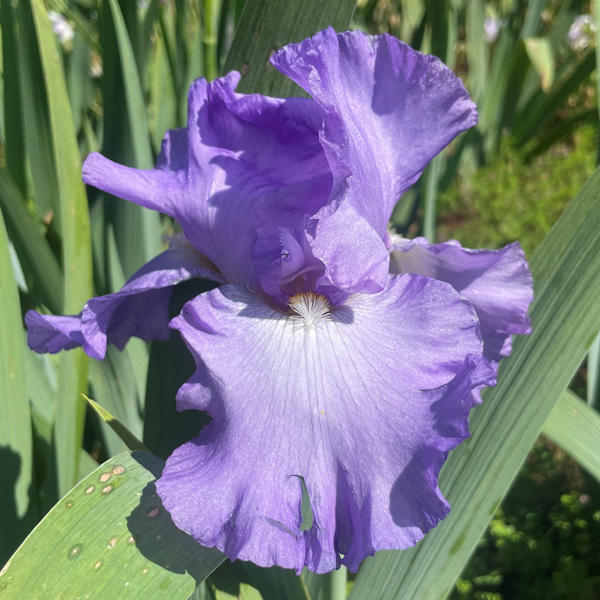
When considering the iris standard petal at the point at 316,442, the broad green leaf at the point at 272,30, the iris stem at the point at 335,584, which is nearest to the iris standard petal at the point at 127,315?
the iris standard petal at the point at 316,442

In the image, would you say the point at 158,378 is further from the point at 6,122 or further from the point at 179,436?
the point at 6,122

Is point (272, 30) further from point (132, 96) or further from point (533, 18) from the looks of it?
point (533, 18)

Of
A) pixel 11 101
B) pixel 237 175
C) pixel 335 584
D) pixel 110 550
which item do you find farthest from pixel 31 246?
pixel 335 584

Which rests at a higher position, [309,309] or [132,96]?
[132,96]

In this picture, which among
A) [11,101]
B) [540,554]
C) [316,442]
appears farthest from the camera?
[540,554]

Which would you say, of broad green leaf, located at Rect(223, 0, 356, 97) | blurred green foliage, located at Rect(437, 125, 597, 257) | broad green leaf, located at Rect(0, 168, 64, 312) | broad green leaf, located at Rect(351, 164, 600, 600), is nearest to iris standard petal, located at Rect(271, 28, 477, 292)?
broad green leaf, located at Rect(223, 0, 356, 97)

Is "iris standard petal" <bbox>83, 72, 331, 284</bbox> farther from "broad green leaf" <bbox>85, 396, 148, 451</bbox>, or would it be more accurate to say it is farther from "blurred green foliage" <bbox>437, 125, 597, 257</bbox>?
"blurred green foliage" <bbox>437, 125, 597, 257</bbox>
